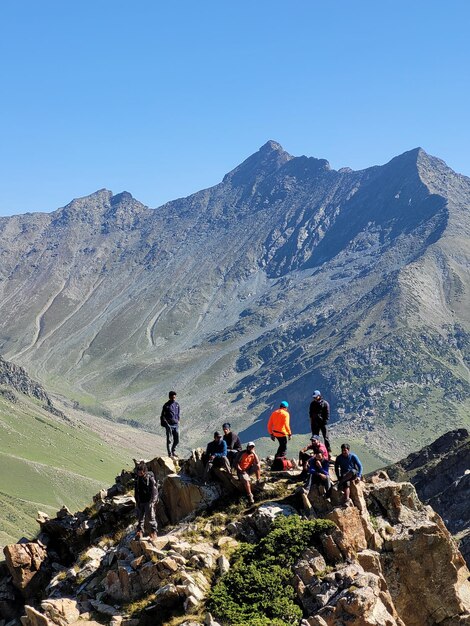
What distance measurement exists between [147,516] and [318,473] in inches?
321

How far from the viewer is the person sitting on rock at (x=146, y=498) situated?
114ft

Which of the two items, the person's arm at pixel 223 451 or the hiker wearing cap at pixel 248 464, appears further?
the person's arm at pixel 223 451

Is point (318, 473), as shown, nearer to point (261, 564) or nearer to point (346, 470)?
point (346, 470)

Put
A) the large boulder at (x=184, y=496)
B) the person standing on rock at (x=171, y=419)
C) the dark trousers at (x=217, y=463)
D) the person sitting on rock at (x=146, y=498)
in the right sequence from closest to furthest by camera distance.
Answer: the person sitting on rock at (x=146, y=498) → the large boulder at (x=184, y=496) → the dark trousers at (x=217, y=463) → the person standing on rock at (x=171, y=419)

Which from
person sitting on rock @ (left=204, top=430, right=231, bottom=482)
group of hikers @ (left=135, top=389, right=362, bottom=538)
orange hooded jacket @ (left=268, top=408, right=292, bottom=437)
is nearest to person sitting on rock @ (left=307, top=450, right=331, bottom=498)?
group of hikers @ (left=135, top=389, right=362, bottom=538)

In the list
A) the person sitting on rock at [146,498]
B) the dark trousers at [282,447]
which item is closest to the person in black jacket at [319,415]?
the dark trousers at [282,447]

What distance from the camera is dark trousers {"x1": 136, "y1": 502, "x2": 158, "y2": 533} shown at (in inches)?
1361

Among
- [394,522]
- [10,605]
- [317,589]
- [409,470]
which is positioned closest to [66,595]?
[10,605]

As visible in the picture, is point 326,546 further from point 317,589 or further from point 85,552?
point 85,552

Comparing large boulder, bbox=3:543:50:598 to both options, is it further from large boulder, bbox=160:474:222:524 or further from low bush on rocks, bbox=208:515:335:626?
low bush on rocks, bbox=208:515:335:626

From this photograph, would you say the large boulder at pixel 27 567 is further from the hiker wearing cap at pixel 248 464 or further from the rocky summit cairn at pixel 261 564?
the hiker wearing cap at pixel 248 464

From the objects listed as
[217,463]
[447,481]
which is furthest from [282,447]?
[447,481]

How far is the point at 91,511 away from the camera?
42156 millimetres

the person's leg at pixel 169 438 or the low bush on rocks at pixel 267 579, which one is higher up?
the person's leg at pixel 169 438
